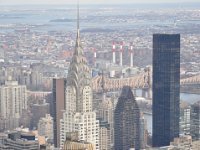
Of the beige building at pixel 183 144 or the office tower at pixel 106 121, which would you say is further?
the office tower at pixel 106 121

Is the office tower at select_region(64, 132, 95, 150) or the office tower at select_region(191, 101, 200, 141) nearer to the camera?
the office tower at select_region(64, 132, 95, 150)

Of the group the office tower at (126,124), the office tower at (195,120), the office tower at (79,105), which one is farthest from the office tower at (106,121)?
the office tower at (195,120)

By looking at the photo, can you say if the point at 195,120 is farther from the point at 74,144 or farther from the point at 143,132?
the point at 74,144

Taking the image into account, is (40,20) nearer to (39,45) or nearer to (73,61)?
(39,45)

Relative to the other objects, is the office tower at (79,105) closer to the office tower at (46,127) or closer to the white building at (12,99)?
the office tower at (46,127)

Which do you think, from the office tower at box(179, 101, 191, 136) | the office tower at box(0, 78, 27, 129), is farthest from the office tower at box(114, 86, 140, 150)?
the office tower at box(0, 78, 27, 129)

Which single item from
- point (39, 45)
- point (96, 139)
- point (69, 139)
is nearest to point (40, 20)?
point (39, 45)

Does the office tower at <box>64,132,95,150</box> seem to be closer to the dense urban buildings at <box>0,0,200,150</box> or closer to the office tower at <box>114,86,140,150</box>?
the dense urban buildings at <box>0,0,200,150</box>

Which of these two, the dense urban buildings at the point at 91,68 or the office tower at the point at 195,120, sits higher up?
the dense urban buildings at the point at 91,68
